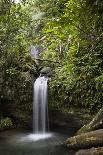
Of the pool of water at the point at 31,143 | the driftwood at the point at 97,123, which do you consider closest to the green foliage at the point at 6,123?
the pool of water at the point at 31,143

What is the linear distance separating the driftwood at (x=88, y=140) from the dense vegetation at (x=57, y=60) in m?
1.43

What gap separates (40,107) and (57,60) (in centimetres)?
202

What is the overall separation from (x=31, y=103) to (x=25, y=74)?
3.73ft

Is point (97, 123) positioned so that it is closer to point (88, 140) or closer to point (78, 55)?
point (88, 140)

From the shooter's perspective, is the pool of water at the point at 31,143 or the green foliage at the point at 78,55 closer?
the green foliage at the point at 78,55

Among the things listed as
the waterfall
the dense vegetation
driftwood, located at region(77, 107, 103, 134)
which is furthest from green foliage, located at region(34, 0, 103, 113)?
driftwood, located at region(77, 107, 103, 134)

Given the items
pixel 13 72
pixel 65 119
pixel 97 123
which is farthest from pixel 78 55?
pixel 13 72

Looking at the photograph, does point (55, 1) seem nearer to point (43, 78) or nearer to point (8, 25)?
point (8, 25)

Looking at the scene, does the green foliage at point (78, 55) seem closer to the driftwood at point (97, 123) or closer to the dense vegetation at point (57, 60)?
the dense vegetation at point (57, 60)

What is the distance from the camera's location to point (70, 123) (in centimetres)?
1037

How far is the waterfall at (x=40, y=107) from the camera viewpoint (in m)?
10.9

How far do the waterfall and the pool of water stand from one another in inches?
21.5

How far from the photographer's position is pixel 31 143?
915 cm

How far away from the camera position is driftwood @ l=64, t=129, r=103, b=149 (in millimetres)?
7184
